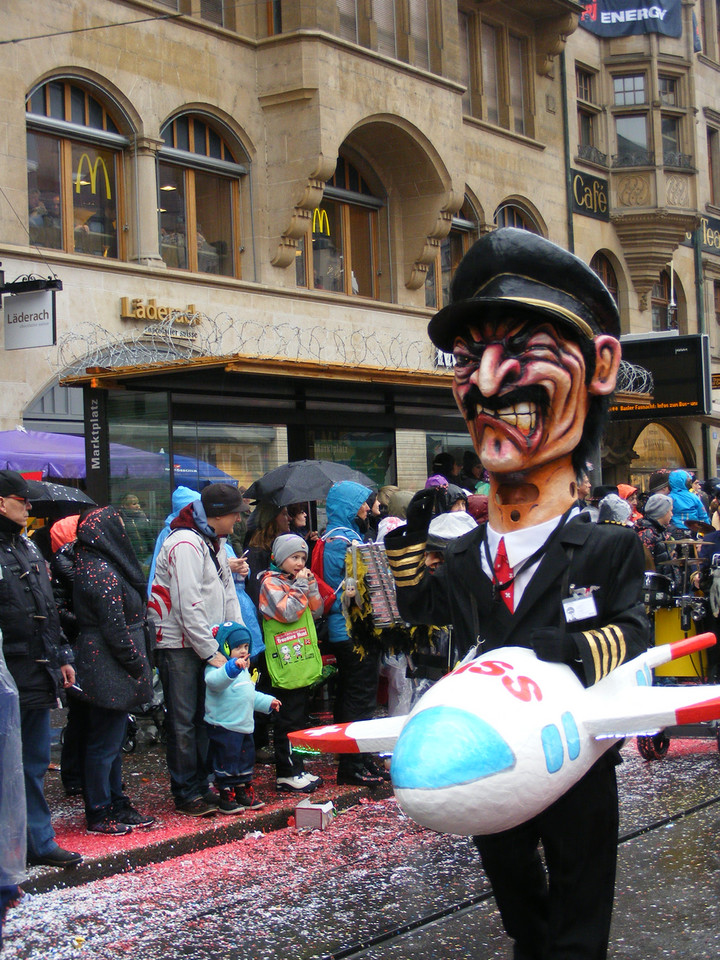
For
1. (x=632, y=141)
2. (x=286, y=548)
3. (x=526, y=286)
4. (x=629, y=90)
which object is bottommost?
(x=286, y=548)

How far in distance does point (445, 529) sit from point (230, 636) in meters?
2.26

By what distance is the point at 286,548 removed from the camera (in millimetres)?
7617

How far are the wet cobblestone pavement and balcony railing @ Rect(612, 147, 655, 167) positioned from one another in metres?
22.2

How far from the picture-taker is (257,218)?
58.9 feet

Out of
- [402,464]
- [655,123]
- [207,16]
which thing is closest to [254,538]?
[402,464]

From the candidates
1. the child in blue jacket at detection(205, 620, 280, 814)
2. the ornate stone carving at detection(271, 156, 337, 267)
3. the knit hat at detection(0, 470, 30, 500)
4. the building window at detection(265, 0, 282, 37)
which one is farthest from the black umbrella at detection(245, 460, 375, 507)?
the building window at detection(265, 0, 282, 37)

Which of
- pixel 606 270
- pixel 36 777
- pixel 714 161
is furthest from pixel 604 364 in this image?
pixel 714 161

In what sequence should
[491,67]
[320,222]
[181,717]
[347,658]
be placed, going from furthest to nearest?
[491,67] < [320,222] < [347,658] < [181,717]

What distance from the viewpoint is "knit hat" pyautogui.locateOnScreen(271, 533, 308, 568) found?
25.0 feet

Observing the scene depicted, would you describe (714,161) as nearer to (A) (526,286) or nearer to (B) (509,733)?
(A) (526,286)

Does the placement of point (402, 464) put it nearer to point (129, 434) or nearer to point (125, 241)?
point (129, 434)

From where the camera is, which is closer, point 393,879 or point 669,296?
point 393,879

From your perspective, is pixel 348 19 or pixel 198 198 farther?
pixel 348 19

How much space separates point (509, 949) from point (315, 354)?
46.7 ft
